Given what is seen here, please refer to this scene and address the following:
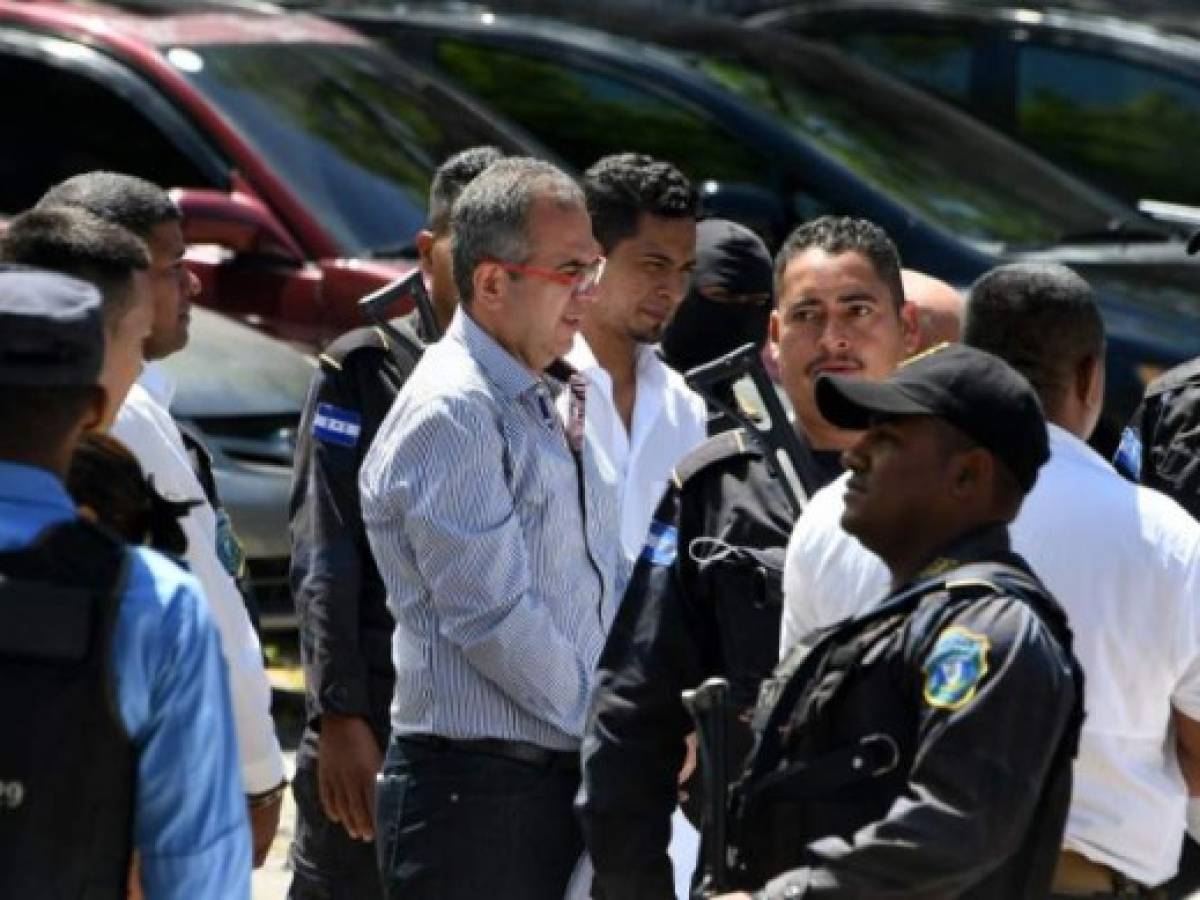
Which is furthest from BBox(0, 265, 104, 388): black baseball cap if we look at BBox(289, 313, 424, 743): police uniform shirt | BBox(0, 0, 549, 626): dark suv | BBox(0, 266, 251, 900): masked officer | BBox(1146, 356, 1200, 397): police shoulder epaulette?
BBox(0, 0, 549, 626): dark suv

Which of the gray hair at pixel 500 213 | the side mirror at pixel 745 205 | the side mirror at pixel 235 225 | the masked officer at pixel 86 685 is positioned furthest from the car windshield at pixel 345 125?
the masked officer at pixel 86 685

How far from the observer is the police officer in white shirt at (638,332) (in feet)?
20.0

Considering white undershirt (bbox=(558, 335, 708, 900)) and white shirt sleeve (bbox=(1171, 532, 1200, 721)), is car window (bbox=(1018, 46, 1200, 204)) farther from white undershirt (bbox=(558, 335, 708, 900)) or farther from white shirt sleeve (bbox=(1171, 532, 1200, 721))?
white shirt sleeve (bbox=(1171, 532, 1200, 721))

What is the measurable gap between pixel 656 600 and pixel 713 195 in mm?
5127

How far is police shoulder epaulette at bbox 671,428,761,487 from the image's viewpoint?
500cm

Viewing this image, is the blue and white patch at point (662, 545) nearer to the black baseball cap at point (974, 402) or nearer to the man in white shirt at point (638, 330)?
the black baseball cap at point (974, 402)

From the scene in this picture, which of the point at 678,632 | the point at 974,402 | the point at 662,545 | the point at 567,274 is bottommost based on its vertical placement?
the point at 678,632

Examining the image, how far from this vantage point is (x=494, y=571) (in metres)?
5.23

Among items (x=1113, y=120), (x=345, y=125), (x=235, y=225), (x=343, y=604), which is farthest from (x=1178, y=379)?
(x=1113, y=120)

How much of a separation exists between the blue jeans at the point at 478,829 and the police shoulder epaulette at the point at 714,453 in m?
0.61

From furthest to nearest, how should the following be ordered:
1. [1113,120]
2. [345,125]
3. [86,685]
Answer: [1113,120] → [345,125] → [86,685]

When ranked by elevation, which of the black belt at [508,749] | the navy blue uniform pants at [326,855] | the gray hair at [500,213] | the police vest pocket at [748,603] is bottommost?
the navy blue uniform pants at [326,855]

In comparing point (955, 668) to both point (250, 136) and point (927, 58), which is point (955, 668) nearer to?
point (250, 136)

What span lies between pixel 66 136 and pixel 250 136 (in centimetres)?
81
